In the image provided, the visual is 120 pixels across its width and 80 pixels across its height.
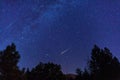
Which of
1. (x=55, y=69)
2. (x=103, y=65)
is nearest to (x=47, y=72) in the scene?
(x=55, y=69)

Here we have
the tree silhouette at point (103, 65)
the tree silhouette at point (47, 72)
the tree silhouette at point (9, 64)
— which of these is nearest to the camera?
the tree silhouette at point (9, 64)

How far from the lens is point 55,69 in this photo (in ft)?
187

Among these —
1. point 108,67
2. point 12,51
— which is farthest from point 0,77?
point 108,67

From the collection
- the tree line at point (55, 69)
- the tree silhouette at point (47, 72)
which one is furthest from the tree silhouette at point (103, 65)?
the tree silhouette at point (47, 72)

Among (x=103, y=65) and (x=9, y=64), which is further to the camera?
(x=103, y=65)

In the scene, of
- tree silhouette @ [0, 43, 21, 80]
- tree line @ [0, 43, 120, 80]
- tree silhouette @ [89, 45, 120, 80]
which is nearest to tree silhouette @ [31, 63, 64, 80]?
tree line @ [0, 43, 120, 80]

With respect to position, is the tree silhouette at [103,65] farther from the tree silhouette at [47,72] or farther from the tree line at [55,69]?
the tree silhouette at [47,72]

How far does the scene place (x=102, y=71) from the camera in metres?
49.1

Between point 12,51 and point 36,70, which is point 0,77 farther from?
point 36,70

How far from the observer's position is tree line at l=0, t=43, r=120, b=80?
141ft

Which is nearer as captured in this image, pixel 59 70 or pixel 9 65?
pixel 9 65

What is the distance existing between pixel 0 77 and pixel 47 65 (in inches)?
697

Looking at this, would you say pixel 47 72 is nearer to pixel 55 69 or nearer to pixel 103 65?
pixel 55 69

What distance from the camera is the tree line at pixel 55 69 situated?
4297cm
